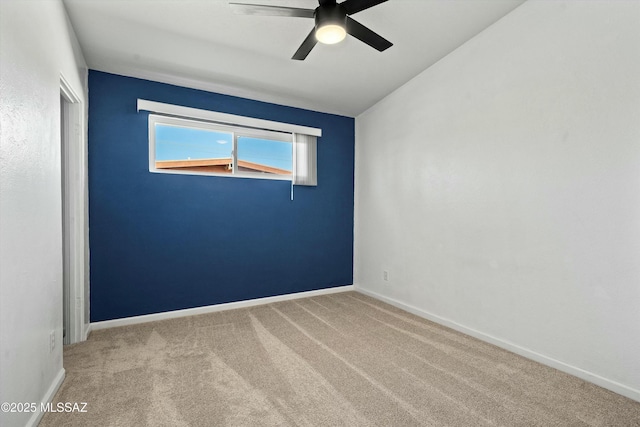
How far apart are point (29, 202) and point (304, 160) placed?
2754 millimetres

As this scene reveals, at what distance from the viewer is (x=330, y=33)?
188cm

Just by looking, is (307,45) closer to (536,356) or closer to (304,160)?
(304,160)

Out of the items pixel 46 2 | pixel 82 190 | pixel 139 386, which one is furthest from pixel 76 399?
pixel 46 2

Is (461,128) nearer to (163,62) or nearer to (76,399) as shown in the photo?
(163,62)

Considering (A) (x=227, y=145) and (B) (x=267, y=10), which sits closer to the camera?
(B) (x=267, y=10)

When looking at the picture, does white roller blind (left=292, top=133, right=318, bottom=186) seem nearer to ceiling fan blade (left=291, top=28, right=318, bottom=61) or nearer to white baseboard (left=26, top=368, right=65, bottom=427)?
ceiling fan blade (left=291, top=28, right=318, bottom=61)

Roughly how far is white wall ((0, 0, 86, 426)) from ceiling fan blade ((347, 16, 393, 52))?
5.69ft

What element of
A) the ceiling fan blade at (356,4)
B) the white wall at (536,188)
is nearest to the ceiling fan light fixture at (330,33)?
the ceiling fan blade at (356,4)

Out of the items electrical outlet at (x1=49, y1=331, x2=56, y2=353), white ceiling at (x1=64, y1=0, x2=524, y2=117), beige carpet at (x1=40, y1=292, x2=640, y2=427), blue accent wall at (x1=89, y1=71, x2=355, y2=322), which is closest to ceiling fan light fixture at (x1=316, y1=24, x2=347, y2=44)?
white ceiling at (x1=64, y1=0, x2=524, y2=117)

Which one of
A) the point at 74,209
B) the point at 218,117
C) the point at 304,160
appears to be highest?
the point at 218,117

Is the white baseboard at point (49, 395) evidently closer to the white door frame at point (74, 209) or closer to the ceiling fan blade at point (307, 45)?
the white door frame at point (74, 209)

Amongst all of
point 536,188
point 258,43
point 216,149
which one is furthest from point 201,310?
point 536,188

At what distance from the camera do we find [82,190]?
8.33 ft

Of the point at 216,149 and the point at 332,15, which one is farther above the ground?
the point at 332,15
